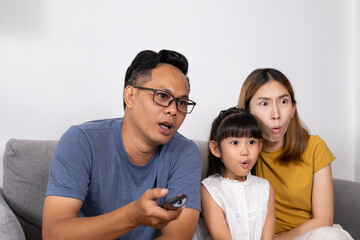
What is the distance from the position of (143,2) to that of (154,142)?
1.26 metres

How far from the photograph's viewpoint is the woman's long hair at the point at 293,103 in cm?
183

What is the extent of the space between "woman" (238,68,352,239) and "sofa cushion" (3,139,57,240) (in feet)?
3.48

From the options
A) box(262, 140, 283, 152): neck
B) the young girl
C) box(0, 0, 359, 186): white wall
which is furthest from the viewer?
box(0, 0, 359, 186): white wall

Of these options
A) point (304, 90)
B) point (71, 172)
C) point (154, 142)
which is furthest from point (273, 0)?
point (71, 172)

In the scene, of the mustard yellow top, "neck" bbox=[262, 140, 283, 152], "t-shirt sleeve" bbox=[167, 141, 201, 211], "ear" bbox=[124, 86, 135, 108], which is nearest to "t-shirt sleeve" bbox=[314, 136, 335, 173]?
the mustard yellow top

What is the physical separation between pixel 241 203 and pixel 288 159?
0.36 metres

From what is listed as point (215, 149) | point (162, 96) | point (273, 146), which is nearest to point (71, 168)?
point (162, 96)

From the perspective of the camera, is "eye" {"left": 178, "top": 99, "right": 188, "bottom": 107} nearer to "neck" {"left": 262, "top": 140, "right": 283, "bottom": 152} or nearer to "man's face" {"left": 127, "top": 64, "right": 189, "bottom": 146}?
"man's face" {"left": 127, "top": 64, "right": 189, "bottom": 146}

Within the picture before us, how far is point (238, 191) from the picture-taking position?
5.54ft

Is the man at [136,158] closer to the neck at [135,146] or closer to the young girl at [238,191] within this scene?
the neck at [135,146]

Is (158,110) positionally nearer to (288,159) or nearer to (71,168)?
(71,168)

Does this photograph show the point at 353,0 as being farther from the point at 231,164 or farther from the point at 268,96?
the point at 231,164

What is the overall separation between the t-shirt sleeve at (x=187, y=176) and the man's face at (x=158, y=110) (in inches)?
5.1

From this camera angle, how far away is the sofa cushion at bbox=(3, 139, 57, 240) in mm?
1764
